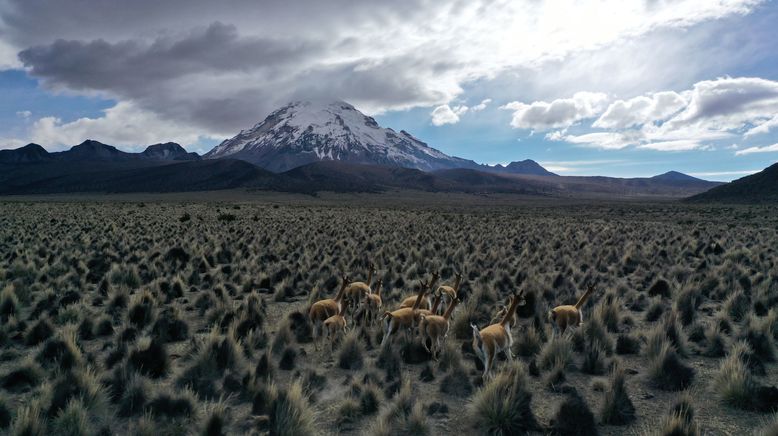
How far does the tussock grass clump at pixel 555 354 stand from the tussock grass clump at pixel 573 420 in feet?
5.31

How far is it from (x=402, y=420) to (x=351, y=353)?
2.22 m

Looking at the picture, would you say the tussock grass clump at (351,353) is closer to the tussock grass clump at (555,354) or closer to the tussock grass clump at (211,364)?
the tussock grass clump at (211,364)

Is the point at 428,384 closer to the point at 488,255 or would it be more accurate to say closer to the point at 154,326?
the point at 154,326

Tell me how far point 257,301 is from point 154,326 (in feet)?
8.03

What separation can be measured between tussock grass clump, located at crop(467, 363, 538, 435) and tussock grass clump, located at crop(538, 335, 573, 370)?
1527 millimetres

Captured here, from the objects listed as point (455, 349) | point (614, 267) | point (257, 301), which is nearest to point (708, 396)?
point (455, 349)

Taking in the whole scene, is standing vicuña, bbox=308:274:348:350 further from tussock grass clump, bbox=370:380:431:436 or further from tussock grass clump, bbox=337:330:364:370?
tussock grass clump, bbox=370:380:431:436

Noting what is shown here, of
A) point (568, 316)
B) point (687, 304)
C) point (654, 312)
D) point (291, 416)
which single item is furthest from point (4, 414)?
point (687, 304)

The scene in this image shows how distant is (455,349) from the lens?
722cm

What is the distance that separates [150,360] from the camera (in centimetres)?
673

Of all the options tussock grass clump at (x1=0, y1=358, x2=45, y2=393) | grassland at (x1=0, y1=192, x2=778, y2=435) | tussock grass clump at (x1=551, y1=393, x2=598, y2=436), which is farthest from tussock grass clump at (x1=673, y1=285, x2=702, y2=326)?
tussock grass clump at (x1=0, y1=358, x2=45, y2=393)

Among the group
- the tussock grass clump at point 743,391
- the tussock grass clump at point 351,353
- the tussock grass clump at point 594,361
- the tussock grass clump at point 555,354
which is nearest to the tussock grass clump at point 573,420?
the tussock grass clump at point 555,354

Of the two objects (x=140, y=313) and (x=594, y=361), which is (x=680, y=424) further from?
(x=140, y=313)

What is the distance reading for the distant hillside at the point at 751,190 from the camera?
8531cm
